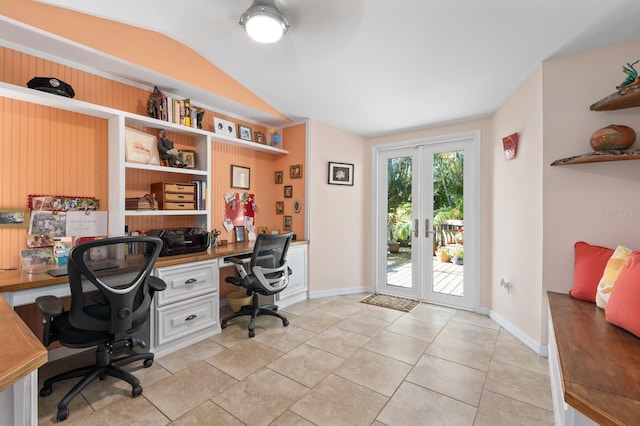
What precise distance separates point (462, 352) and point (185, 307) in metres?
2.41

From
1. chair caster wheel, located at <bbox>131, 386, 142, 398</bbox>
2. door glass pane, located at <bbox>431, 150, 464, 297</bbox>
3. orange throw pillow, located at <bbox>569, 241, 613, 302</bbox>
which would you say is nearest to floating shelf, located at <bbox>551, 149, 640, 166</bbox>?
orange throw pillow, located at <bbox>569, 241, 613, 302</bbox>

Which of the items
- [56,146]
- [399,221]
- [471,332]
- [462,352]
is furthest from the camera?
[399,221]

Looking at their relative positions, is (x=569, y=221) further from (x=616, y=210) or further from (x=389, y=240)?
(x=389, y=240)

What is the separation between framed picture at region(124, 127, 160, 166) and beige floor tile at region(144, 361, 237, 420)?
1765 mm

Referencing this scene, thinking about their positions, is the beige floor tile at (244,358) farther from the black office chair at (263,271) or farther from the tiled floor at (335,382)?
the black office chair at (263,271)

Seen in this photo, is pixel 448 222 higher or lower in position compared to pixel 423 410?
higher

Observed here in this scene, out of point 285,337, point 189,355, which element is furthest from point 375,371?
point 189,355

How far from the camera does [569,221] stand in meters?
2.18

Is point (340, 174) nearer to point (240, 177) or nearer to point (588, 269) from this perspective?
point (240, 177)

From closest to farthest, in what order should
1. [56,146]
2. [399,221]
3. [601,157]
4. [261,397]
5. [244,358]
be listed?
[261,397] → [601,157] → [56,146] → [244,358] → [399,221]

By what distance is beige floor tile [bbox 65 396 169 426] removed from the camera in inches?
61.7

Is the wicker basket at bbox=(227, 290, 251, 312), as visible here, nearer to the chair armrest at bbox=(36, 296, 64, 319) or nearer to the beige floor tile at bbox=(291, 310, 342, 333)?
the beige floor tile at bbox=(291, 310, 342, 333)

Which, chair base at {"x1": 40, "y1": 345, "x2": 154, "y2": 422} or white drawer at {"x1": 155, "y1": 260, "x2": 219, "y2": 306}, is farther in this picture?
white drawer at {"x1": 155, "y1": 260, "x2": 219, "y2": 306}

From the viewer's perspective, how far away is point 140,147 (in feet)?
8.15
